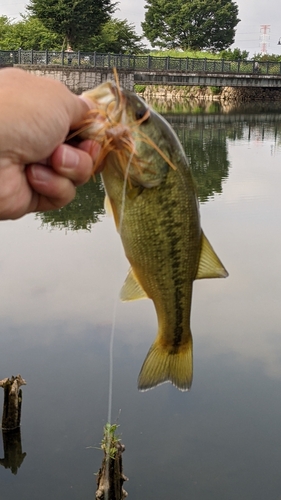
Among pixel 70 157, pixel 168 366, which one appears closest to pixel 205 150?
pixel 168 366

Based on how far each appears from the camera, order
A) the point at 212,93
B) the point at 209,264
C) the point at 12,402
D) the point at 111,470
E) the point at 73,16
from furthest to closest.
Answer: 1. the point at 212,93
2. the point at 73,16
3. the point at 12,402
4. the point at 111,470
5. the point at 209,264

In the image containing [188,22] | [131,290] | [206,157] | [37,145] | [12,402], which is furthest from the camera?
[188,22]

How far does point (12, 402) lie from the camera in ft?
26.9

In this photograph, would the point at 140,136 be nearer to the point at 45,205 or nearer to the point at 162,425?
the point at 45,205

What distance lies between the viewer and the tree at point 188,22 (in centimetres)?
7912

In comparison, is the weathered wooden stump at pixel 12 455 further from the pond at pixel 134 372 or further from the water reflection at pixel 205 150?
the water reflection at pixel 205 150

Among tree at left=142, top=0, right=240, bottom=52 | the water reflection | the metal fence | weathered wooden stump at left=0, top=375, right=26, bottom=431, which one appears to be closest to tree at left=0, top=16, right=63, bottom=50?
the metal fence

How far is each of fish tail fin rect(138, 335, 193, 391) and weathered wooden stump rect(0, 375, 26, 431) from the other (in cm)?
485

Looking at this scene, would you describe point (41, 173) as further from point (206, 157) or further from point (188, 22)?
point (188, 22)

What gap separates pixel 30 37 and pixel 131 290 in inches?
2373

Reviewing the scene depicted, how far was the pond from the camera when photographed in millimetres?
8305

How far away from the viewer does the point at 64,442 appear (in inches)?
342

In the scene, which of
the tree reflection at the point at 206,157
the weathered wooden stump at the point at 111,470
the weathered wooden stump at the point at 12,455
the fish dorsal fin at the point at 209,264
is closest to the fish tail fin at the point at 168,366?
the fish dorsal fin at the point at 209,264

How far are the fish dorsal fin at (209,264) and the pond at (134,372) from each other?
1.54 m
